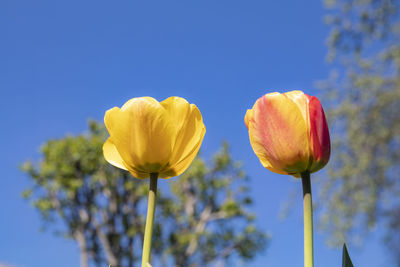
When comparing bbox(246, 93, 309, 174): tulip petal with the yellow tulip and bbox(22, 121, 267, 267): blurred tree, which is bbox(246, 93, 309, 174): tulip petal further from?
bbox(22, 121, 267, 267): blurred tree

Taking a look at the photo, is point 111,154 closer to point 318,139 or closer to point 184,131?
point 184,131

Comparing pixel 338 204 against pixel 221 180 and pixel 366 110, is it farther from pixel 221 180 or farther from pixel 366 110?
pixel 221 180

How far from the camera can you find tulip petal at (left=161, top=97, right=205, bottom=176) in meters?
0.83

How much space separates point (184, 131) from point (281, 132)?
0.19 m

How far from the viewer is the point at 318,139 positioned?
751 mm

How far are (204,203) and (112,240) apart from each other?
332 centimetres

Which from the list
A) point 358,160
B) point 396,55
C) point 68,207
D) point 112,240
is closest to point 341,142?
point 358,160

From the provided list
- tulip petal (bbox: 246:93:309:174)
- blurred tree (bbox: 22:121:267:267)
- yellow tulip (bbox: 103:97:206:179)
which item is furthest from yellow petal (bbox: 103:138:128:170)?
blurred tree (bbox: 22:121:267:267)

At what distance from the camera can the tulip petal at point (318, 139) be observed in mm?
745

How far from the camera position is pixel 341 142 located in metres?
8.05

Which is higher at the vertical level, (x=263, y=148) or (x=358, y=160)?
(x=358, y=160)

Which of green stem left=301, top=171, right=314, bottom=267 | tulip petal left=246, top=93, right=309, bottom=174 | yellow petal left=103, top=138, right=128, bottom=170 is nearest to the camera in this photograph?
green stem left=301, top=171, right=314, bottom=267

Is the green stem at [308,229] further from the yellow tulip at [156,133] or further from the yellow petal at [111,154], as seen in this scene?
the yellow petal at [111,154]

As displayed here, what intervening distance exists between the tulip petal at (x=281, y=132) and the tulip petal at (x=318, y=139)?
0.01m
